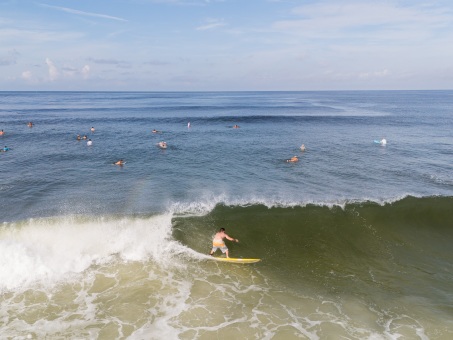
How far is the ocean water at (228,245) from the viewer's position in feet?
37.1

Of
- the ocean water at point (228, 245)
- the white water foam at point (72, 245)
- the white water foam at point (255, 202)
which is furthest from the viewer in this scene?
the white water foam at point (255, 202)

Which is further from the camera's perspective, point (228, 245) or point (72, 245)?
point (228, 245)

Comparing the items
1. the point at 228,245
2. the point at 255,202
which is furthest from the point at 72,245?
the point at 255,202

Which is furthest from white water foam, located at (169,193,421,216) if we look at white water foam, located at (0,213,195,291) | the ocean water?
white water foam, located at (0,213,195,291)

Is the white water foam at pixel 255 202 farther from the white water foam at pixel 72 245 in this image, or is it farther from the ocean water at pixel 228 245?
the white water foam at pixel 72 245

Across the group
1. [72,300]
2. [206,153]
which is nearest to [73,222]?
[72,300]

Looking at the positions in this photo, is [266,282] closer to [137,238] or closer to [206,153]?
[137,238]

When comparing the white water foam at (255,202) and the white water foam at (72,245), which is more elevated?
the white water foam at (255,202)

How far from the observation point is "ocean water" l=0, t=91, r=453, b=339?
11.3 meters

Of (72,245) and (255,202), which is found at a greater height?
(255,202)

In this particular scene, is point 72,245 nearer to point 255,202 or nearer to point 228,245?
point 228,245

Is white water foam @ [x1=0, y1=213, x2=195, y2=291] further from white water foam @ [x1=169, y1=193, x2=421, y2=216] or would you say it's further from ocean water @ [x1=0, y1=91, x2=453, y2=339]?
white water foam @ [x1=169, y1=193, x2=421, y2=216]

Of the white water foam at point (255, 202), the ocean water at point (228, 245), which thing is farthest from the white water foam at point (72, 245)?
the white water foam at point (255, 202)

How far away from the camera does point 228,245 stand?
16781 mm
